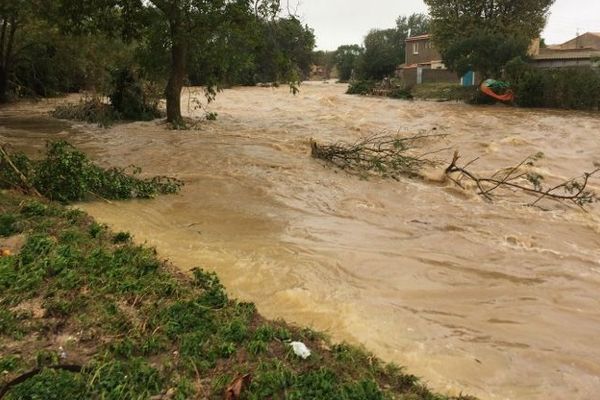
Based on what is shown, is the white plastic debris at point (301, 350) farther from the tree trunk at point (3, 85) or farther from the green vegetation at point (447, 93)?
the green vegetation at point (447, 93)

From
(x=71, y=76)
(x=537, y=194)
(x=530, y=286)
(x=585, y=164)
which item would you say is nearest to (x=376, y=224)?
(x=530, y=286)

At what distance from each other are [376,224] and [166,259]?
3490 millimetres

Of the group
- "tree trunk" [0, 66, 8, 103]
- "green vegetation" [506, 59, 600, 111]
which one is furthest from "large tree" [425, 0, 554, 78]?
"tree trunk" [0, 66, 8, 103]

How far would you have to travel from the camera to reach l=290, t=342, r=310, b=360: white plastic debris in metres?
3.60

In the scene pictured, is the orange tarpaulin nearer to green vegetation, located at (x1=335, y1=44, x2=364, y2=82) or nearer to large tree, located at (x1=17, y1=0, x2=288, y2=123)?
large tree, located at (x1=17, y1=0, x2=288, y2=123)

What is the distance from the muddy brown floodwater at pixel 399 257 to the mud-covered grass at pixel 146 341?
1.88 ft

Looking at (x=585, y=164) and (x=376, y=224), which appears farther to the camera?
(x=585, y=164)

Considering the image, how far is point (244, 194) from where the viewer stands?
925cm

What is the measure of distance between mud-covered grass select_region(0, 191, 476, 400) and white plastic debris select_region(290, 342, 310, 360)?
0.03 m

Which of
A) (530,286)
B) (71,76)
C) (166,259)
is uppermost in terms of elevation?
(71,76)

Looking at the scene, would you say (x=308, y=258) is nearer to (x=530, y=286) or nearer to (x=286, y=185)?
(x=530, y=286)

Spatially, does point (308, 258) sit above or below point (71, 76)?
below

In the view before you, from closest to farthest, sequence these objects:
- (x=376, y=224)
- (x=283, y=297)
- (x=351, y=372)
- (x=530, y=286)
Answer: (x=351, y=372) → (x=283, y=297) → (x=530, y=286) → (x=376, y=224)

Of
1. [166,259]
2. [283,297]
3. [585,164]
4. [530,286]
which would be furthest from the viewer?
[585,164]
